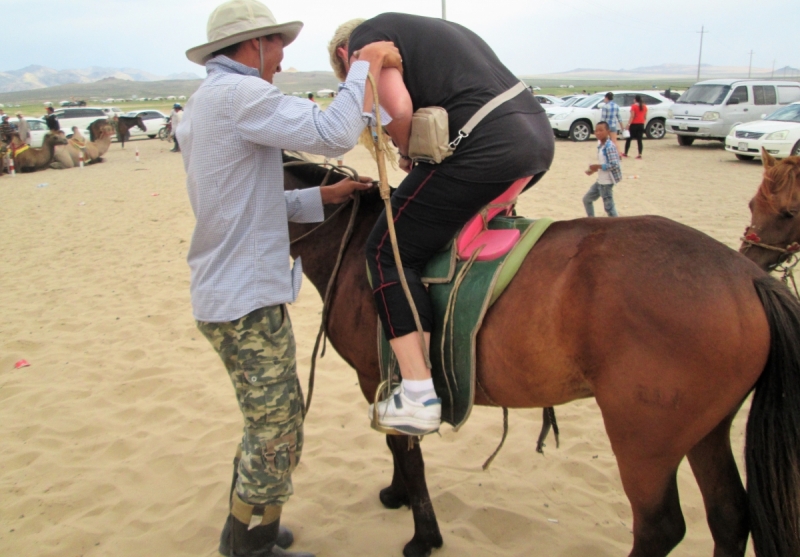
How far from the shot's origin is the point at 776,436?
201 centimetres

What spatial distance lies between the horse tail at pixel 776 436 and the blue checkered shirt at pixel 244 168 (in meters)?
1.51

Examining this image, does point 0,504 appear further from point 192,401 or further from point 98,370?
point 98,370

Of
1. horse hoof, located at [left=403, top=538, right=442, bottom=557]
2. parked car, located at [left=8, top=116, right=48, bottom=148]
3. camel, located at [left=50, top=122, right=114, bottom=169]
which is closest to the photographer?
horse hoof, located at [left=403, top=538, right=442, bottom=557]

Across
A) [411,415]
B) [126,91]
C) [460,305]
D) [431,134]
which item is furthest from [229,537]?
[126,91]

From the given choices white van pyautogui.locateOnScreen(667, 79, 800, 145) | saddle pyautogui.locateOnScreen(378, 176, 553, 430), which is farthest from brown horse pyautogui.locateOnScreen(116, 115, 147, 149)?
saddle pyautogui.locateOnScreen(378, 176, 553, 430)

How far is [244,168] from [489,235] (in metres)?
0.98

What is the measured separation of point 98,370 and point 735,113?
18.1m

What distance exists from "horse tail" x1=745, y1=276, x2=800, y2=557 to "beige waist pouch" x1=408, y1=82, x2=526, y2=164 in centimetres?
108

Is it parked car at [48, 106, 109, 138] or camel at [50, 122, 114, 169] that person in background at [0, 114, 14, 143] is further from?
parked car at [48, 106, 109, 138]

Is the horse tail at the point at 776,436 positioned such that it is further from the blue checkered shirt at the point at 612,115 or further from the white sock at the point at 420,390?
the blue checkered shirt at the point at 612,115

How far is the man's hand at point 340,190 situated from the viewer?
264cm

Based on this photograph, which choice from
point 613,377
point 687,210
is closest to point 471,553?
point 613,377

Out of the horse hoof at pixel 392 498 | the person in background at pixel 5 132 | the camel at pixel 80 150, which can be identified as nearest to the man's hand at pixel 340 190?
the horse hoof at pixel 392 498

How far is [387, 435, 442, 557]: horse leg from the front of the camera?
2754 millimetres
